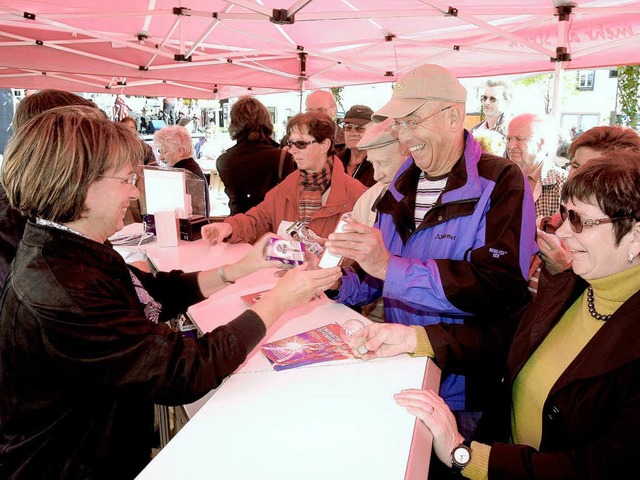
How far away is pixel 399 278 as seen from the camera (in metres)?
1.88

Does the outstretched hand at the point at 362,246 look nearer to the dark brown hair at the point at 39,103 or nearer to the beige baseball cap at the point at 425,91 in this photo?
the beige baseball cap at the point at 425,91

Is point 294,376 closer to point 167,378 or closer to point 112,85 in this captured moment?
point 167,378

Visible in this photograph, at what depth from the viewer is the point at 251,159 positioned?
434 cm

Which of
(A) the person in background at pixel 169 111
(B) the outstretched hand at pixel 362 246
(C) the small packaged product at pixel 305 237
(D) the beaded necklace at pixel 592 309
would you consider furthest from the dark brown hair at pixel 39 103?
(A) the person in background at pixel 169 111

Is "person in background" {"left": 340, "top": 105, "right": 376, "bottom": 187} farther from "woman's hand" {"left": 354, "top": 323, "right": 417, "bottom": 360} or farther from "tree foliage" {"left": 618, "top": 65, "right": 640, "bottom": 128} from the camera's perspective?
"tree foliage" {"left": 618, "top": 65, "right": 640, "bottom": 128}

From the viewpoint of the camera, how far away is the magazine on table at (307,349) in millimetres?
1727

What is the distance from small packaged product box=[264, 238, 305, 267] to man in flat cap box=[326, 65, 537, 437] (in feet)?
0.61

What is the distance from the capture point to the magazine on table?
1.73m

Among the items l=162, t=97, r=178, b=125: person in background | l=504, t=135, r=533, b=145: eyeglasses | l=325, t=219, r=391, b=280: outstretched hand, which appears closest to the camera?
l=325, t=219, r=391, b=280: outstretched hand

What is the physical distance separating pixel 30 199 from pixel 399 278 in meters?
1.24

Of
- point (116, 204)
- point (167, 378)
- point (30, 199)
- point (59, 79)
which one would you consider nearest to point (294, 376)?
point (167, 378)

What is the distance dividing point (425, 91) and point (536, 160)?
2218 millimetres

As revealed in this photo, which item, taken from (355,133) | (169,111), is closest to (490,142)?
(355,133)

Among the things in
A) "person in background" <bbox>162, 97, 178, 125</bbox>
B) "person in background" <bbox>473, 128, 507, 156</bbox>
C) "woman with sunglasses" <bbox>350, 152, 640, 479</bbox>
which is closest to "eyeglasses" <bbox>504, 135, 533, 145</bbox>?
"person in background" <bbox>473, 128, 507, 156</bbox>
